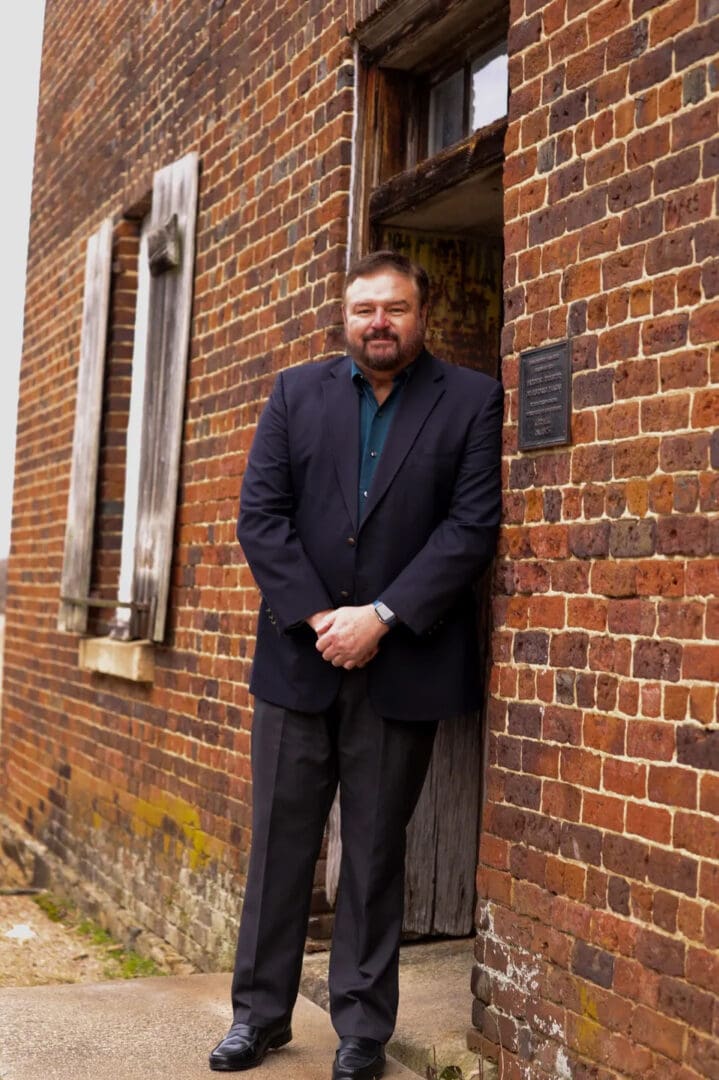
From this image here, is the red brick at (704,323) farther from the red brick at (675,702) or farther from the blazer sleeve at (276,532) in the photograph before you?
the blazer sleeve at (276,532)

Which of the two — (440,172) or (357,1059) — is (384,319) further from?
(357,1059)

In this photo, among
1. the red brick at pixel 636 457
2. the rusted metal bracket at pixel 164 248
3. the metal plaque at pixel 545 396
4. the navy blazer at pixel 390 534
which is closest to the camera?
the red brick at pixel 636 457

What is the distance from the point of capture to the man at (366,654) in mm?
3639

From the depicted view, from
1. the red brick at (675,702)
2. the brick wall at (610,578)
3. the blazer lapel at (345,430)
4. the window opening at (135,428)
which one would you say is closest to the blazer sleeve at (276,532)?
the blazer lapel at (345,430)

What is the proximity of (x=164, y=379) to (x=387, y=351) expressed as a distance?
2.88m

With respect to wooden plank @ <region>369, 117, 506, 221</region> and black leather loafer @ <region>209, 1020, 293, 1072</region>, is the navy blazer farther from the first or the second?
black leather loafer @ <region>209, 1020, 293, 1072</region>

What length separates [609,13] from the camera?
3414 millimetres

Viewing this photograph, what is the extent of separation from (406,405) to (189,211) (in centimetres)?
282

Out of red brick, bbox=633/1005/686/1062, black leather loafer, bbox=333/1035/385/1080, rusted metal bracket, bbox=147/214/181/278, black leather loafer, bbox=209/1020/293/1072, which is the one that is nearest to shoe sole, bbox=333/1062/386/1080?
black leather loafer, bbox=333/1035/385/1080

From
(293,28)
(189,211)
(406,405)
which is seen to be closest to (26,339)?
(189,211)

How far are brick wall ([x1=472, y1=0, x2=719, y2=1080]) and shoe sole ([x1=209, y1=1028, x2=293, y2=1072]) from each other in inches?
21.5

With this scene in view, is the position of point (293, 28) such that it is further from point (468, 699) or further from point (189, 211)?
point (468, 699)

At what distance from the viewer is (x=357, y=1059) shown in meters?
3.56

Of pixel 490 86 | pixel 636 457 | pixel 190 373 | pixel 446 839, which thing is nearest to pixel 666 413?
pixel 636 457
